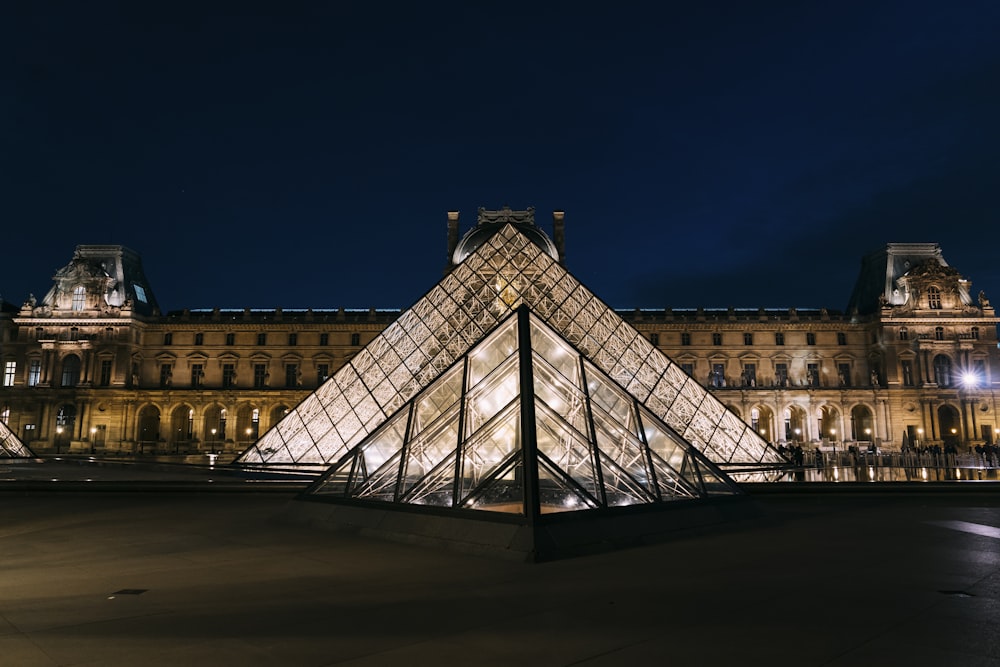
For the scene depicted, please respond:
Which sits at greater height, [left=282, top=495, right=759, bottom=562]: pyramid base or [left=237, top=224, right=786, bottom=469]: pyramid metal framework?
[left=237, top=224, right=786, bottom=469]: pyramid metal framework

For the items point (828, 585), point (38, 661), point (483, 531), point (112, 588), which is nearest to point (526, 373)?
point (483, 531)

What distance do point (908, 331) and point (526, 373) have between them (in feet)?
172

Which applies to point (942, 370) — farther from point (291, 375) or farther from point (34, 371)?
point (34, 371)

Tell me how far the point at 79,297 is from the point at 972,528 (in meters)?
57.4

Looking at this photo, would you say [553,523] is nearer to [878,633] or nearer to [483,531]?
[483,531]

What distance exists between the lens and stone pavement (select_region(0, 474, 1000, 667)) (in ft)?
12.1

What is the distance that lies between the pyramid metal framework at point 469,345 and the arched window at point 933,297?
3961cm

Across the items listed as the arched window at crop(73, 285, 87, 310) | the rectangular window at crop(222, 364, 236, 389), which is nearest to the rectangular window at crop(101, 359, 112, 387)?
the arched window at crop(73, 285, 87, 310)

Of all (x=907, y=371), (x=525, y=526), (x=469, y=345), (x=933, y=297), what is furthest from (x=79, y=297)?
(x=933, y=297)

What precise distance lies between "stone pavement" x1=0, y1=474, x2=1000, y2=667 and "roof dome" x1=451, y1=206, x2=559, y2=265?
43480mm

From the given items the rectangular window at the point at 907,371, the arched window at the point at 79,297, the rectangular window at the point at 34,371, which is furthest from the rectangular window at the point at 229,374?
the rectangular window at the point at 907,371

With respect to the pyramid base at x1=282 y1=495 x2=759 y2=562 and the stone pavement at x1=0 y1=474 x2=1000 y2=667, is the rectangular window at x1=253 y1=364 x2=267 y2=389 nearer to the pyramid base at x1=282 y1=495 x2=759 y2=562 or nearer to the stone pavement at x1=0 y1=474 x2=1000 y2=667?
the stone pavement at x1=0 y1=474 x2=1000 y2=667

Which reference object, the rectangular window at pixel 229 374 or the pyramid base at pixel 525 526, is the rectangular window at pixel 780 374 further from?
the pyramid base at pixel 525 526

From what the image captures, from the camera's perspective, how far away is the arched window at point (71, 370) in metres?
Answer: 51.3
